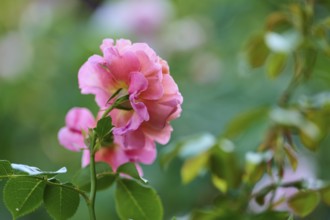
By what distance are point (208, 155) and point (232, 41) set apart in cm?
103

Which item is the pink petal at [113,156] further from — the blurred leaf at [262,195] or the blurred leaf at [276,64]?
the blurred leaf at [276,64]

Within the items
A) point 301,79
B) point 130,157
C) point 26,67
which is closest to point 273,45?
point 301,79

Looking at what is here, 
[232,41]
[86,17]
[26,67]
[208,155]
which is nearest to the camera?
[208,155]

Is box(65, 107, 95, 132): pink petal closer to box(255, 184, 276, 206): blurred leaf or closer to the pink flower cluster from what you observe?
the pink flower cluster

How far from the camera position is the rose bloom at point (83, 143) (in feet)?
1.49

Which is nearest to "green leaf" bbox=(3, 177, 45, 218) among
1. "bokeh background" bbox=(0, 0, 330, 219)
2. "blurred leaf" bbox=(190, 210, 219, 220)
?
"blurred leaf" bbox=(190, 210, 219, 220)

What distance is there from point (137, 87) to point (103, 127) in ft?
0.11

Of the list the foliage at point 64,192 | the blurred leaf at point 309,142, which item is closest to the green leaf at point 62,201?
the foliage at point 64,192

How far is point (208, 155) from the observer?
615 millimetres

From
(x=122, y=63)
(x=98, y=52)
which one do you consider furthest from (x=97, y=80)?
(x=98, y=52)

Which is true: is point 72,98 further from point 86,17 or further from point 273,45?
point 273,45

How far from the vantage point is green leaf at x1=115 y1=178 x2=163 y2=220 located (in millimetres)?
422

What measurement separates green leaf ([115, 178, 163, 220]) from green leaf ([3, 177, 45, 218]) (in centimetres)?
7

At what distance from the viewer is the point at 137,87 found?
386mm
